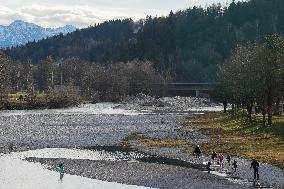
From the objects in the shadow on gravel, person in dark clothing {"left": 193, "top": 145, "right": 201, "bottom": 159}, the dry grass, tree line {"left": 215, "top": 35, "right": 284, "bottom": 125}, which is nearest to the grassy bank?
tree line {"left": 215, "top": 35, "right": 284, "bottom": 125}

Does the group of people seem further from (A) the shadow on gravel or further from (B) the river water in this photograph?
(B) the river water

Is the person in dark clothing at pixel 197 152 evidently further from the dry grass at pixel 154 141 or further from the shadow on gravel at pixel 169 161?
the dry grass at pixel 154 141

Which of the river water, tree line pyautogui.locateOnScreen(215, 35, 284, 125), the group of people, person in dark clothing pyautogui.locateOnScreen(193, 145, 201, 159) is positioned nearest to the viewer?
the river water

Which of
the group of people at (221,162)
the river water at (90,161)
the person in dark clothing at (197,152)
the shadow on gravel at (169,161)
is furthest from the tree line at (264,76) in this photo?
the group of people at (221,162)

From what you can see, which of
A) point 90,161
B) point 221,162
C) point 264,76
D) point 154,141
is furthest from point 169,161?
point 264,76

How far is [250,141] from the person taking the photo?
8244cm

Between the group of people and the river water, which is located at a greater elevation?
the group of people

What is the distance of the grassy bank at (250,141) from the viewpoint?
68606 millimetres

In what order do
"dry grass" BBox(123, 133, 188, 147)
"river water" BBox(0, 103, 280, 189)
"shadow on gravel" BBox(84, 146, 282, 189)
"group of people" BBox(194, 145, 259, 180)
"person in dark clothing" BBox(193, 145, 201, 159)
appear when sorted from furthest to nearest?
"dry grass" BBox(123, 133, 188, 147)
"person in dark clothing" BBox(193, 145, 201, 159)
"group of people" BBox(194, 145, 259, 180)
"river water" BBox(0, 103, 280, 189)
"shadow on gravel" BBox(84, 146, 282, 189)

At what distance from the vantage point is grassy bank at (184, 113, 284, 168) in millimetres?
68606

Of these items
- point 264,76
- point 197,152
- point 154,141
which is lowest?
point 154,141

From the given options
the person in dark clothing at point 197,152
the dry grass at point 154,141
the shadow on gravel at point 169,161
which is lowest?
the dry grass at point 154,141

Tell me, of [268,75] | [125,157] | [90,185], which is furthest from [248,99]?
[90,185]

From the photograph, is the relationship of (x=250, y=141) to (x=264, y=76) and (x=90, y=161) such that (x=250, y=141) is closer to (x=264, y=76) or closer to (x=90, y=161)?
(x=264, y=76)
